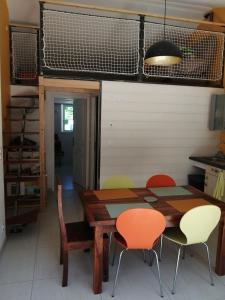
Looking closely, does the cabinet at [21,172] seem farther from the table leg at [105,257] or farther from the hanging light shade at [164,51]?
the hanging light shade at [164,51]

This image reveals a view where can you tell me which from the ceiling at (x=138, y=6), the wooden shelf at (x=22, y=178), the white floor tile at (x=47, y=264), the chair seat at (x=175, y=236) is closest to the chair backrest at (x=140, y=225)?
the chair seat at (x=175, y=236)

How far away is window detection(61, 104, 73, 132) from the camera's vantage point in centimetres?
855

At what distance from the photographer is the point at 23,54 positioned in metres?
5.04

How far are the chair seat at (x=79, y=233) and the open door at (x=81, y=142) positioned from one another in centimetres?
252

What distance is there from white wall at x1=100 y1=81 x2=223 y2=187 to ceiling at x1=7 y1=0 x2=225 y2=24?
142 cm

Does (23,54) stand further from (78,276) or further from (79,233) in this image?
(78,276)

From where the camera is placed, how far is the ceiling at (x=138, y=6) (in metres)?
4.15

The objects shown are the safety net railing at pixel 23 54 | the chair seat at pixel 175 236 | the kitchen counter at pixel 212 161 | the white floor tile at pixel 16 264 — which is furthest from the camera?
the safety net railing at pixel 23 54

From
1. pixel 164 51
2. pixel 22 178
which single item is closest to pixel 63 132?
pixel 22 178

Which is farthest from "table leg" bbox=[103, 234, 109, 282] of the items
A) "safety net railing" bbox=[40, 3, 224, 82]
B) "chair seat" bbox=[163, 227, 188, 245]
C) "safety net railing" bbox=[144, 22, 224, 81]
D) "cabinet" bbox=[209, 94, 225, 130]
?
"safety net railing" bbox=[144, 22, 224, 81]

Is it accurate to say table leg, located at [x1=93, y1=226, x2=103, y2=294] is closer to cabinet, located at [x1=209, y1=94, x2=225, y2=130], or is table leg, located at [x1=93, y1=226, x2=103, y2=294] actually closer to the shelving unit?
the shelving unit

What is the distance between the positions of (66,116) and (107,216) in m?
6.96

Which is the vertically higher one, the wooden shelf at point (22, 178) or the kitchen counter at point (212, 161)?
the kitchen counter at point (212, 161)

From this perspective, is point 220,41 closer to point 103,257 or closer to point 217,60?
point 217,60
